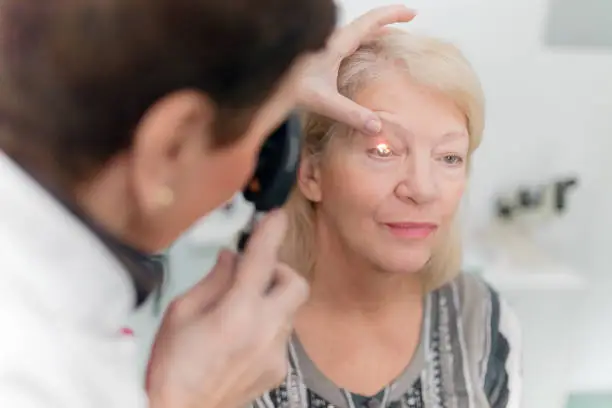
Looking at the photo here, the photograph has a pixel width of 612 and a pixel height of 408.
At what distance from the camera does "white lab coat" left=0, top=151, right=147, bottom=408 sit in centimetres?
44

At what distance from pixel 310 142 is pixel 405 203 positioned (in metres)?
0.15

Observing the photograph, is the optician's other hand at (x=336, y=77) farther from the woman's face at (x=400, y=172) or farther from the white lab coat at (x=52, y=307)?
the white lab coat at (x=52, y=307)

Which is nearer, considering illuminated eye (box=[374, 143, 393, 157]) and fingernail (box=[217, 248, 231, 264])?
fingernail (box=[217, 248, 231, 264])

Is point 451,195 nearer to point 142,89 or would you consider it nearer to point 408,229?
point 408,229

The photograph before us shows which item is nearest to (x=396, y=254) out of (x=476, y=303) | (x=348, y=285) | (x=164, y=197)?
(x=348, y=285)

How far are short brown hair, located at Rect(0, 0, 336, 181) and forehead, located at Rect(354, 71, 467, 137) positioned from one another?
39 centimetres

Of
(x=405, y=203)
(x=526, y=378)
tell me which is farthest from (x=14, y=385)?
(x=526, y=378)

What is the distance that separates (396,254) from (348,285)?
0.12 meters

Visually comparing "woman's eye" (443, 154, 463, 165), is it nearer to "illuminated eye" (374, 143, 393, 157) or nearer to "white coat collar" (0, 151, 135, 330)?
"illuminated eye" (374, 143, 393, 157)

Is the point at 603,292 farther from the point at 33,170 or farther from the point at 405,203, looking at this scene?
the point at 33,170

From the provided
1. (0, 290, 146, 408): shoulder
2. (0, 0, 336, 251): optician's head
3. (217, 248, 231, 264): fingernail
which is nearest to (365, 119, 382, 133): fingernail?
(217, 248, 231, 264): fingernail

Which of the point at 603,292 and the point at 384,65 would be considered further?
the point at 603,292

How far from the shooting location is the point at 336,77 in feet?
2.90

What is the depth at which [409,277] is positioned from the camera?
1040 millimetres
